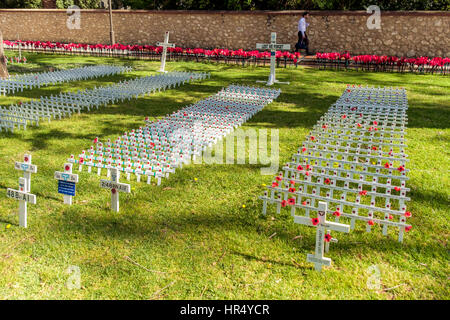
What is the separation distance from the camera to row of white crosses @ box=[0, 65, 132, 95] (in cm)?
1414

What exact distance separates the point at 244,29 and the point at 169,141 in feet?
67.1

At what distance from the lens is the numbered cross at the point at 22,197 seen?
5012 millimetres

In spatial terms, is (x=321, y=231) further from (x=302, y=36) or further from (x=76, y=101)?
(x=302, y=36)

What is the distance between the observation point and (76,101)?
38.0ft

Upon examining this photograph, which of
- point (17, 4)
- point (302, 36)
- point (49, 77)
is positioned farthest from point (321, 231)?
point (17, 4)

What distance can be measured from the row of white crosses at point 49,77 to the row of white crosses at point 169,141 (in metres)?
6.73

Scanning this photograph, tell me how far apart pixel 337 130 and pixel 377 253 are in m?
4.99

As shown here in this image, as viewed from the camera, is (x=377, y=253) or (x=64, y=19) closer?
(x=377, y=253)

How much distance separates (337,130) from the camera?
932 cm

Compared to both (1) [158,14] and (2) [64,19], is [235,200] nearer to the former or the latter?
(1) [158,14]

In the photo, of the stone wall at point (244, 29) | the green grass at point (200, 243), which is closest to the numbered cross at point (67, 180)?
the green grass at point (200, 243)

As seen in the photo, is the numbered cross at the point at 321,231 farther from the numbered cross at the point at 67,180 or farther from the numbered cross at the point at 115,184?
the numbered cross at the point at 67,180

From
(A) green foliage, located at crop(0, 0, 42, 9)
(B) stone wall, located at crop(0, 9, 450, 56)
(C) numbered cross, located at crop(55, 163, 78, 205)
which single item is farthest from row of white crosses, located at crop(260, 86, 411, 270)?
(A) green foliage, located at crop(0, 0, 42, 9)
